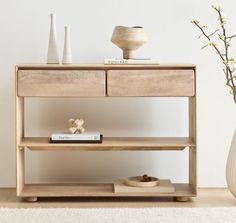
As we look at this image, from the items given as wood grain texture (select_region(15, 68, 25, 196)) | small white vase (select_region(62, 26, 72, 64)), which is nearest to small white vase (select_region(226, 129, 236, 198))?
small white vase (select_region(62, 26, 72, 64))

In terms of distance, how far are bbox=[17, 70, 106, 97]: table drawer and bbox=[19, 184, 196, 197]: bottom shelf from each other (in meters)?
0.50

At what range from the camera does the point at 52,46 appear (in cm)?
335

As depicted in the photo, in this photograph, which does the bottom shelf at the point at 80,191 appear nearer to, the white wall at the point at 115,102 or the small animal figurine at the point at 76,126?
the white wall at the point at 115,102

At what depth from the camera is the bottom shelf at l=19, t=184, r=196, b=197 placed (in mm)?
3273

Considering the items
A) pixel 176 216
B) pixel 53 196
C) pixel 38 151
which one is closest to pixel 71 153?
pixel 38 151

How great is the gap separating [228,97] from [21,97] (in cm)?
114

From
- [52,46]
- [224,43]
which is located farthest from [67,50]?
[224,43]

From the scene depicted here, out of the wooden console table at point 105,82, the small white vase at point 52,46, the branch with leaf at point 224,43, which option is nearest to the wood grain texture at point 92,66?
the wooden console table at point 105,82

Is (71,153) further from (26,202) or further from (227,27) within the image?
(227,27)

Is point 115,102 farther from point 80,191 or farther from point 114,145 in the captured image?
point 80,191

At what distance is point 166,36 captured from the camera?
3596mm

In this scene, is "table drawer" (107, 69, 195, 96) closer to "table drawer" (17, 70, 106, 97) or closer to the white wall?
"table drawer" (17, 70, 106, 97)

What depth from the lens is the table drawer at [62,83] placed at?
321 cm

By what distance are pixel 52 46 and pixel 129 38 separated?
15.8 inches
